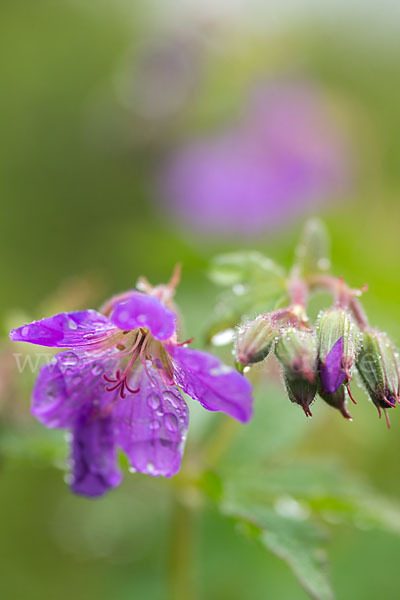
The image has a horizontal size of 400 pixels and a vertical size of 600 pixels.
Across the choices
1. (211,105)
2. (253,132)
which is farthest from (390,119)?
(211,105)

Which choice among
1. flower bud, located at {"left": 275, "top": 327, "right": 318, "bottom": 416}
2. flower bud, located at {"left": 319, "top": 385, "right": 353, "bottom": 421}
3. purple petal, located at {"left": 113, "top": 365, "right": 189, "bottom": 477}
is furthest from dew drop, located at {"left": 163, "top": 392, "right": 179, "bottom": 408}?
flower bud, located at {"left": 319, "top": 385, "right": 353, "bottom": 421}

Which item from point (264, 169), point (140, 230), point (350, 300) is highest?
point (264, 169)

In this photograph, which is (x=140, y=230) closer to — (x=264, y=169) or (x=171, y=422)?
(x=264, y=169)

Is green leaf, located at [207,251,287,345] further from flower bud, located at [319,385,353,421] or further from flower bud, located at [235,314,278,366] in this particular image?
flower bud, located at [319,385,353,421]

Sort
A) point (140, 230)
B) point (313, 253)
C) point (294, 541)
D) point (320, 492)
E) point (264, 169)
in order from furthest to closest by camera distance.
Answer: point (264, 169) < point (140, 230) < point (320, 492) < point (313, 253) < point (294, 541)

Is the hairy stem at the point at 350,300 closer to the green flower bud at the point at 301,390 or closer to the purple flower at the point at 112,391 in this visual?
the green flower bud at the point at 301,390

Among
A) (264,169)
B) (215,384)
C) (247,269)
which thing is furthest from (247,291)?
(264,169)
